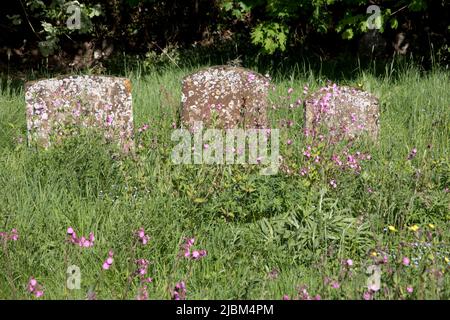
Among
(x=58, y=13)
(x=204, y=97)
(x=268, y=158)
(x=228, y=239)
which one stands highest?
(x=58, y=13)

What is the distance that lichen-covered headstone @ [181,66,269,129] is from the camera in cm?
586

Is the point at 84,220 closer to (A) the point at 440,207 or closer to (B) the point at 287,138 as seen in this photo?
(B) the point at 287,138

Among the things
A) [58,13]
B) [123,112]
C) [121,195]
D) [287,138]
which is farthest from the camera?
[58,13]

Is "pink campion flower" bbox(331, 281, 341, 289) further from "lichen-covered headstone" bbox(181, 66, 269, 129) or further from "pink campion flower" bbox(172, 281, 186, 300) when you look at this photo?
"lichen-covered headstone" bbox(181, 66, 269, 129)

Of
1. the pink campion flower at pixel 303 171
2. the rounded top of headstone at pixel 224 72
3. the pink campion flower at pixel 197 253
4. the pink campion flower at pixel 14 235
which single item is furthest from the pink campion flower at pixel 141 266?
the rounded top of headstone at pixel 224 72

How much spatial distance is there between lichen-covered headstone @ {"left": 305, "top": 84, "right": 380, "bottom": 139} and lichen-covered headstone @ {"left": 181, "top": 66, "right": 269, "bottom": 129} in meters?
0.49

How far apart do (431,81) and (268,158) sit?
267 centimetres

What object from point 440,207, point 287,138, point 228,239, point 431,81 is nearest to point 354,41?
point 431,81

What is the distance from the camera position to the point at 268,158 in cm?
491

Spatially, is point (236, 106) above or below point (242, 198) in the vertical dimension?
above

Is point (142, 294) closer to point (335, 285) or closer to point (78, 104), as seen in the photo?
point (335, 285)

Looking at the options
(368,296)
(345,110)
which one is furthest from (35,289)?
(345,110)

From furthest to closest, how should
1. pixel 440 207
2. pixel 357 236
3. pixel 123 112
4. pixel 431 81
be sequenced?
pixel 431 81 → pixel 123 112 → pixel 440 207 → pixel 357 236

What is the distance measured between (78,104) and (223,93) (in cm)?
128
